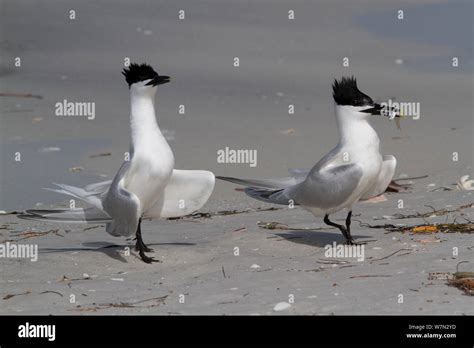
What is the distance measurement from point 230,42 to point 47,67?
195 centimetres

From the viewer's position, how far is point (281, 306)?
5473 mm

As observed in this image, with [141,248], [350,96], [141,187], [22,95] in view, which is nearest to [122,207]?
[141,187]

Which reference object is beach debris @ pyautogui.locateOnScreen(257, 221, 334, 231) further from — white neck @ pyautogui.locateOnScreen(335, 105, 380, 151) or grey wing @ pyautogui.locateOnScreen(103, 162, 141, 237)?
grey wing @ pyautogui.locateOnScreen(103, 162, 141, 237)

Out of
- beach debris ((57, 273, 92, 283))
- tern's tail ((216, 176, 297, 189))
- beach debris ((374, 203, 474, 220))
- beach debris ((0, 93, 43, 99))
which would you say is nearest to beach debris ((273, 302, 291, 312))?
beach debris ((57, 273, 92, 283))

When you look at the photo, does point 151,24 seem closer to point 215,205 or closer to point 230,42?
point 230,42

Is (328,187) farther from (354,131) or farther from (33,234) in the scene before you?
(33,234)

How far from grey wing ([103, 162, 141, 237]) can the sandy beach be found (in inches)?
8.2

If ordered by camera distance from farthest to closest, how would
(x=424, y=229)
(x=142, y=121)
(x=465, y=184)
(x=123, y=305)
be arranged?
(x=465, y=184) < (x=424, y=229) < (x=142, y=121) < (x=123, y=305)

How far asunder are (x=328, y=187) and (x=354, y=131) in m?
0.34

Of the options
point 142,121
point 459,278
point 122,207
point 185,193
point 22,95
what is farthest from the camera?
point 22,95

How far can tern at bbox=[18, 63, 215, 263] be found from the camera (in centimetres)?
668

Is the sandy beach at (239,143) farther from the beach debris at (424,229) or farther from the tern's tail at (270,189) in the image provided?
the tern's tail at (270,189)
